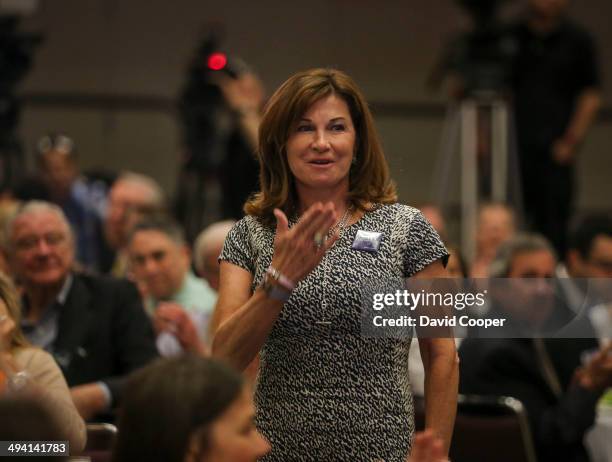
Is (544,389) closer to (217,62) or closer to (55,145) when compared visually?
(217,62)

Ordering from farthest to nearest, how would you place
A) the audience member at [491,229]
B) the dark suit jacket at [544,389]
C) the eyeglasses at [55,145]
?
the eyeglasses at [55,145] → the audience member at [491,229] → the dark suit jacket at [544,389]

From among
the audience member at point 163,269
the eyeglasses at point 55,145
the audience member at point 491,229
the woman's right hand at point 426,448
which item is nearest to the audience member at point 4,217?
the audience member at point 163,269

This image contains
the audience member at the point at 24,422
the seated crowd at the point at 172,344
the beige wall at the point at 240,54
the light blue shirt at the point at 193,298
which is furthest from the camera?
the beige wall at the point at 240,54

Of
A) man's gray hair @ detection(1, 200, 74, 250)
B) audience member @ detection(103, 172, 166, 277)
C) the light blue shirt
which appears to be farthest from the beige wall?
man's gray hair @ detection(1, 200, 74, 250)

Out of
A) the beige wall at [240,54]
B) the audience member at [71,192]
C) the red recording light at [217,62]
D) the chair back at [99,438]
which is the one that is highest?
the beige wall at [240,54]

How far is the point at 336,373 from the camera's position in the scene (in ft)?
8.56

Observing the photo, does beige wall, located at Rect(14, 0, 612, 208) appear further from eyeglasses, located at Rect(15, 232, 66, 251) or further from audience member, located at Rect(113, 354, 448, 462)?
audience member, located at Rect(113, 354, 448, 462)

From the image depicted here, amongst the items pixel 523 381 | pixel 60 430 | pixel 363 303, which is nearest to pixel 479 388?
pixel 523 381

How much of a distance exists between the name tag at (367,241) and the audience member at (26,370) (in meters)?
0.77

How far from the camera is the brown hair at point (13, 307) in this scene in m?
3.31

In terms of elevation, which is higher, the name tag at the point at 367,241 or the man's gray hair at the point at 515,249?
the man's gray hair at the point at 515,249

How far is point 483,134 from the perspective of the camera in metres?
6.87

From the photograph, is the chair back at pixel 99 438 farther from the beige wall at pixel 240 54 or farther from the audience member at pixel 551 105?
the beige wall at pixel 240 54

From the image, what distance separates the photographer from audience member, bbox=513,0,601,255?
23.7ft
